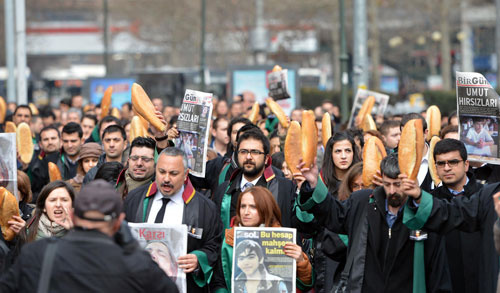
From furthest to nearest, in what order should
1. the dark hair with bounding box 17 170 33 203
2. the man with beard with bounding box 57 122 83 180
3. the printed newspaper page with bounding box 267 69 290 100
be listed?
the printed newspaper page with bounding box 267 69 290 100 → the man with beard with bounding box 57 122 83 180 → the dark hair with bounding box 17 170 33 203

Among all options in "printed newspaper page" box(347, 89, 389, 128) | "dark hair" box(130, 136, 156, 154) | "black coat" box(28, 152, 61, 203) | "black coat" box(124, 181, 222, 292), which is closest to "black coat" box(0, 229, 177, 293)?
"black coat" box(124, 181, 222, 292)

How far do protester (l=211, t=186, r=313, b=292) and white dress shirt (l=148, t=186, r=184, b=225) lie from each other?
1.12 feet

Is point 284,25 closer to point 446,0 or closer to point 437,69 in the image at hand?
point 446,0

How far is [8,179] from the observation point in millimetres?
7918

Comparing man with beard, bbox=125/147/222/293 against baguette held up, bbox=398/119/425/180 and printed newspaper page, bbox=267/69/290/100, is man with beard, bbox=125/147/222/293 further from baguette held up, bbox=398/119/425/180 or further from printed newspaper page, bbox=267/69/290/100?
printed newspaper page, bbox=267/69/290/100

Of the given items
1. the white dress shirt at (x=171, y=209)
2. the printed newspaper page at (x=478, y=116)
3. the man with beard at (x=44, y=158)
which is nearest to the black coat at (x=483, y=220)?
the printed newspaper page at (x=478, y=116)

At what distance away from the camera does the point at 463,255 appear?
661 cm

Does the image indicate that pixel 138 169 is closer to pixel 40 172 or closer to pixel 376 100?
pixel 40 172

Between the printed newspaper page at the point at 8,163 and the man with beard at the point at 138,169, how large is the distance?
916mm

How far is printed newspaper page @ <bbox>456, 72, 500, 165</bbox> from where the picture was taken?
676cm

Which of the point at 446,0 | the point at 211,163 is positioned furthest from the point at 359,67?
the point at 446,0

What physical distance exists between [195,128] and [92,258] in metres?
3.49

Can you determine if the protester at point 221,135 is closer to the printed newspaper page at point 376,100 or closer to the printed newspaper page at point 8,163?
the printed newspaper page at point 376,100

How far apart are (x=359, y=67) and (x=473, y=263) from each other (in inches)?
541
